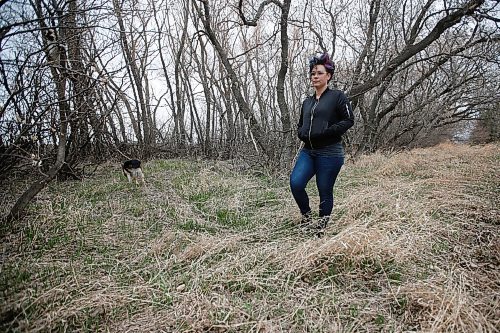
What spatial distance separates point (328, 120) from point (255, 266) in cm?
155

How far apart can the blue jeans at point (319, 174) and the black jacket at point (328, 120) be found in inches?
5.4

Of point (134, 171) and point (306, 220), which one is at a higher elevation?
point (134, 171)

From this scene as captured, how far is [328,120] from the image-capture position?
3.12m

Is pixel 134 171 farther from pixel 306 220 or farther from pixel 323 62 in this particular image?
pixel 323 62

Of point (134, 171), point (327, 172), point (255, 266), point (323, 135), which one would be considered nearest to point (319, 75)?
point (323, 135)

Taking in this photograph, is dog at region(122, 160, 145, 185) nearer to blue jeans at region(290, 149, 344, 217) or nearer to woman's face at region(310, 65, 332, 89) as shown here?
blue jeans at region(290, 149, 344, 217)

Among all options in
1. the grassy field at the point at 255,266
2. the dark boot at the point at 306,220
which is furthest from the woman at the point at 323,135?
the grassy field at the point at 255,266

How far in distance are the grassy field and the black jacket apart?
2.94 ft

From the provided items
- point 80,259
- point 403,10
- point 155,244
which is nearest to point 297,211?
point 155,244

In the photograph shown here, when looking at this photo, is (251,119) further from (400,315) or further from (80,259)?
(400,315)

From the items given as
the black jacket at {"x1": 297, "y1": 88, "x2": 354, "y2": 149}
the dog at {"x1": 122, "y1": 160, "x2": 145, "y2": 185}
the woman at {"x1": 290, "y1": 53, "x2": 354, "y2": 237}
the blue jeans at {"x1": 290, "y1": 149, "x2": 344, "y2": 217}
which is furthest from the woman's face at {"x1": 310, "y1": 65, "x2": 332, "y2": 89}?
the dog at {"x1": 122, "y1": 160, "x2": 145, "y2": 185}

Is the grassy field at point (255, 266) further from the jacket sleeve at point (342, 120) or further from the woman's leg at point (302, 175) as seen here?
the jacket sleeve at point (342, 120)

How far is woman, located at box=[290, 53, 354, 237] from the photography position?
10.2 feet

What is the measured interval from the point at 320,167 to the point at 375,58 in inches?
351
